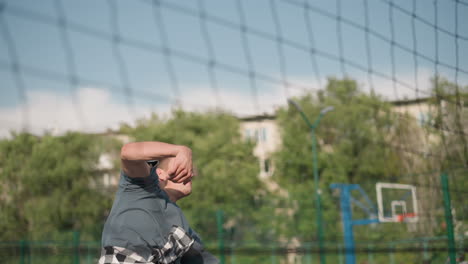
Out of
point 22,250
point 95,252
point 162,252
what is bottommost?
point 95,252

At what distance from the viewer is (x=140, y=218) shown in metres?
1.92

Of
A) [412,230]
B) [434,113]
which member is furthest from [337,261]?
[434,113]

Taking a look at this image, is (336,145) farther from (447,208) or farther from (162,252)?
(162,252)

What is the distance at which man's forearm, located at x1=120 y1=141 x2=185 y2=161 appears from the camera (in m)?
1.75

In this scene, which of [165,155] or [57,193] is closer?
[165,155]

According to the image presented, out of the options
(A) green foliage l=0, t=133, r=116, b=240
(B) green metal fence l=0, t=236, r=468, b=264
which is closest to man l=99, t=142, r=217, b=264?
(B) green metal fence l=0, t=236, r=468, b=264

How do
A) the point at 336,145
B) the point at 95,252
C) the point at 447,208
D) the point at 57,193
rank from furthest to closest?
the point at 336,145, the point at 57,193, the point at 95,252, the point at 447,208

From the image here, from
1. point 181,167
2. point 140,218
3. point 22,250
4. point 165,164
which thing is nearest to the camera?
point 181,167

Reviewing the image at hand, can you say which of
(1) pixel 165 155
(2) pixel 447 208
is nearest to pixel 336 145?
(2) pixel 447 208

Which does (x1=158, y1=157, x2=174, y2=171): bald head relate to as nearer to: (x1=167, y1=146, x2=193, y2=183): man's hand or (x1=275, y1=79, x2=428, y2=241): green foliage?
(x1=167, y1=146, x2=193, y2=183): man's hand

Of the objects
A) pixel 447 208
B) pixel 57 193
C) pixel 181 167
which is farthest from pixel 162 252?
pixel 57 193

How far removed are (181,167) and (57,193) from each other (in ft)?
72.1

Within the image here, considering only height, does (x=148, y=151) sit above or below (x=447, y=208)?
above

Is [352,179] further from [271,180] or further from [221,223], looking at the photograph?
[221,223]
